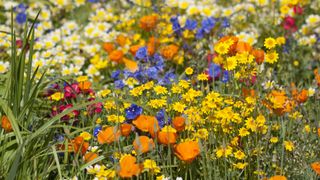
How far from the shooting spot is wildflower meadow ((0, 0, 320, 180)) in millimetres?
2877

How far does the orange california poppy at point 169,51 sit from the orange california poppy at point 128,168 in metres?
1.72

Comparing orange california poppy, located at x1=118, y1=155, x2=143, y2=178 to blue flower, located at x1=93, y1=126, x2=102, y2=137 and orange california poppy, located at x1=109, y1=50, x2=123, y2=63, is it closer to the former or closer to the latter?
blue flower, located at x1=93, y1=126, x2=102, y2=137

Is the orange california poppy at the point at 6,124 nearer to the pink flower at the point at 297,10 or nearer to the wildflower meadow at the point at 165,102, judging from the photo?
the wildflower meadow at the point at 165,102

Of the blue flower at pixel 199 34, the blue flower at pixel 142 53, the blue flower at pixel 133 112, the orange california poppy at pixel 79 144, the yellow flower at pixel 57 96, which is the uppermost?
Answer: the blue flower at pixel 199 34

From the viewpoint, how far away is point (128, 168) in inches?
102

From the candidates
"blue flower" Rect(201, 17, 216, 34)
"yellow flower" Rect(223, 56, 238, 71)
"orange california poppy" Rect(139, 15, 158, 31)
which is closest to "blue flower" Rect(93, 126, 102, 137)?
"yellow flower" Rect(223, 56, 238, 71)

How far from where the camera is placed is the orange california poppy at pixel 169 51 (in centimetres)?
428

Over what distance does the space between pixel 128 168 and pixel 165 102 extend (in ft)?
1.97

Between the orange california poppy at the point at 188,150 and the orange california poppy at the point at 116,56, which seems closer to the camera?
the orange california poppy at the point at 188,150

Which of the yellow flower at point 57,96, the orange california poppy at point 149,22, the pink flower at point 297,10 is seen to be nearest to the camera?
the yellow flower at point 57,96

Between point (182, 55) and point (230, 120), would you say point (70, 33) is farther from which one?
point (230, 120)

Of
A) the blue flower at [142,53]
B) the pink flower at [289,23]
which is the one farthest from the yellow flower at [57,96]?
the pink flower at [289,23]

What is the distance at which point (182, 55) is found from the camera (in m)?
4.58

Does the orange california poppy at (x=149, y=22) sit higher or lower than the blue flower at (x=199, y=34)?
higher
